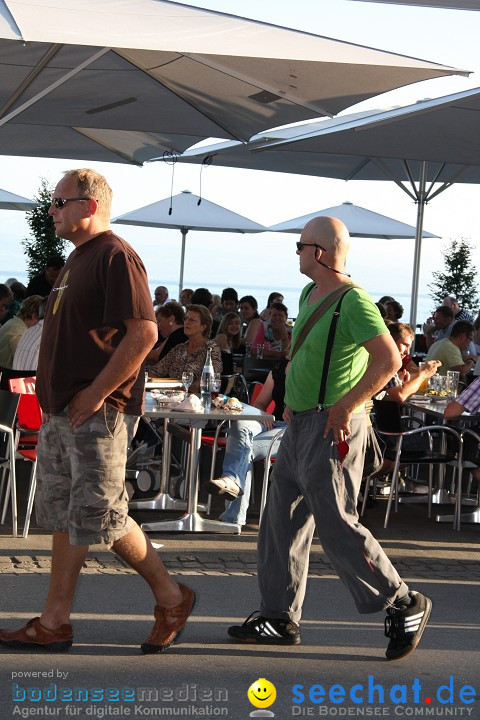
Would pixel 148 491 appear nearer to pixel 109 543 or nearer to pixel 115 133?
pixel 109 543

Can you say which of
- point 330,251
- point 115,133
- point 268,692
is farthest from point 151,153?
point 268,692

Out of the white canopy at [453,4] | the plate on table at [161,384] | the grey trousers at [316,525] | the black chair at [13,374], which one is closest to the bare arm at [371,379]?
the grey trousers at [316,525]

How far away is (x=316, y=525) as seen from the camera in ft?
15.4

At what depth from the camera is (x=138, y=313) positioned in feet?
14.7

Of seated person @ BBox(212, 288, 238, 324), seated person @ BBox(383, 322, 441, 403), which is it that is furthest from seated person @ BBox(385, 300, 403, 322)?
seated person @ BBox(383, 322, 441, 403)

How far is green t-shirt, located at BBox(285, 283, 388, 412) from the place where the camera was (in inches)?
182

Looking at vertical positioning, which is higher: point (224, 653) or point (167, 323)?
point (167, 323)

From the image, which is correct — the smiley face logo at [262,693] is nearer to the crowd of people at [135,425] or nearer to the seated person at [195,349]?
the crowd of people at [135,425]

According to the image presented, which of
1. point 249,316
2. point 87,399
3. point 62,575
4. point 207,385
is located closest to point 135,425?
point 87,399

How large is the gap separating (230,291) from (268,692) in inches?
477

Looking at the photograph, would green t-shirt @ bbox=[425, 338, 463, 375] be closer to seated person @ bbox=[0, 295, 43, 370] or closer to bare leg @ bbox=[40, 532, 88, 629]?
seated person @ bbox=[0, 295, 43, 370]

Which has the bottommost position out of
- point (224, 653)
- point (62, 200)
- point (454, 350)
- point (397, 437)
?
point (224, 653)

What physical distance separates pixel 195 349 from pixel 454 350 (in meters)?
2.77

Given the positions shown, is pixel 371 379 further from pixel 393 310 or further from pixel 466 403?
pixel 393 310
